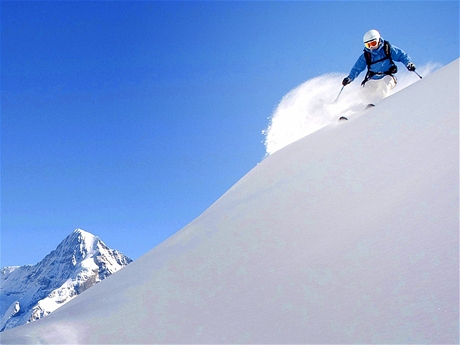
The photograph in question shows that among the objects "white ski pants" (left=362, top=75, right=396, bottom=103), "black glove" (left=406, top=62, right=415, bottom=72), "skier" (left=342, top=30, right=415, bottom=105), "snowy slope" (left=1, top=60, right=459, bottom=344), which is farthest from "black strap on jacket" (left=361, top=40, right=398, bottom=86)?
"snowy slope" (left=1, top=60, right=459, bottom=344)

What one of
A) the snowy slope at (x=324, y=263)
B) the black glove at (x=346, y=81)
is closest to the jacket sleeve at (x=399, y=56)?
the black glove at (x=346, y=81)

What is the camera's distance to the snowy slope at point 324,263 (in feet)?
6.59

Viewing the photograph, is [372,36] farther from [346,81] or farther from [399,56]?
[346,81]

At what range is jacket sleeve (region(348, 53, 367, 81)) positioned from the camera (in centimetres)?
815

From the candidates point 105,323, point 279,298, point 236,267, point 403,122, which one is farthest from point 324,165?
point 105,323

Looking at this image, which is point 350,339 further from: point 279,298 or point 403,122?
point 403,122

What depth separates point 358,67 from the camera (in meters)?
8.23

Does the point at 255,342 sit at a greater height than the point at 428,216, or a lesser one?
lesser

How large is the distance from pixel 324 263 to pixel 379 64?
6552 mm

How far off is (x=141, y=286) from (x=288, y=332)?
5.16 ft

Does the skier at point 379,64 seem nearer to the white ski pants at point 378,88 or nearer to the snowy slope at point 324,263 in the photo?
the white ski pants at point 378,88

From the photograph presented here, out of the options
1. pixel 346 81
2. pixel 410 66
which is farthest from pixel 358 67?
pixel 410 66

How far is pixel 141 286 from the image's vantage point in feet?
10.6

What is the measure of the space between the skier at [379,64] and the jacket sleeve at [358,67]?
23 cm
